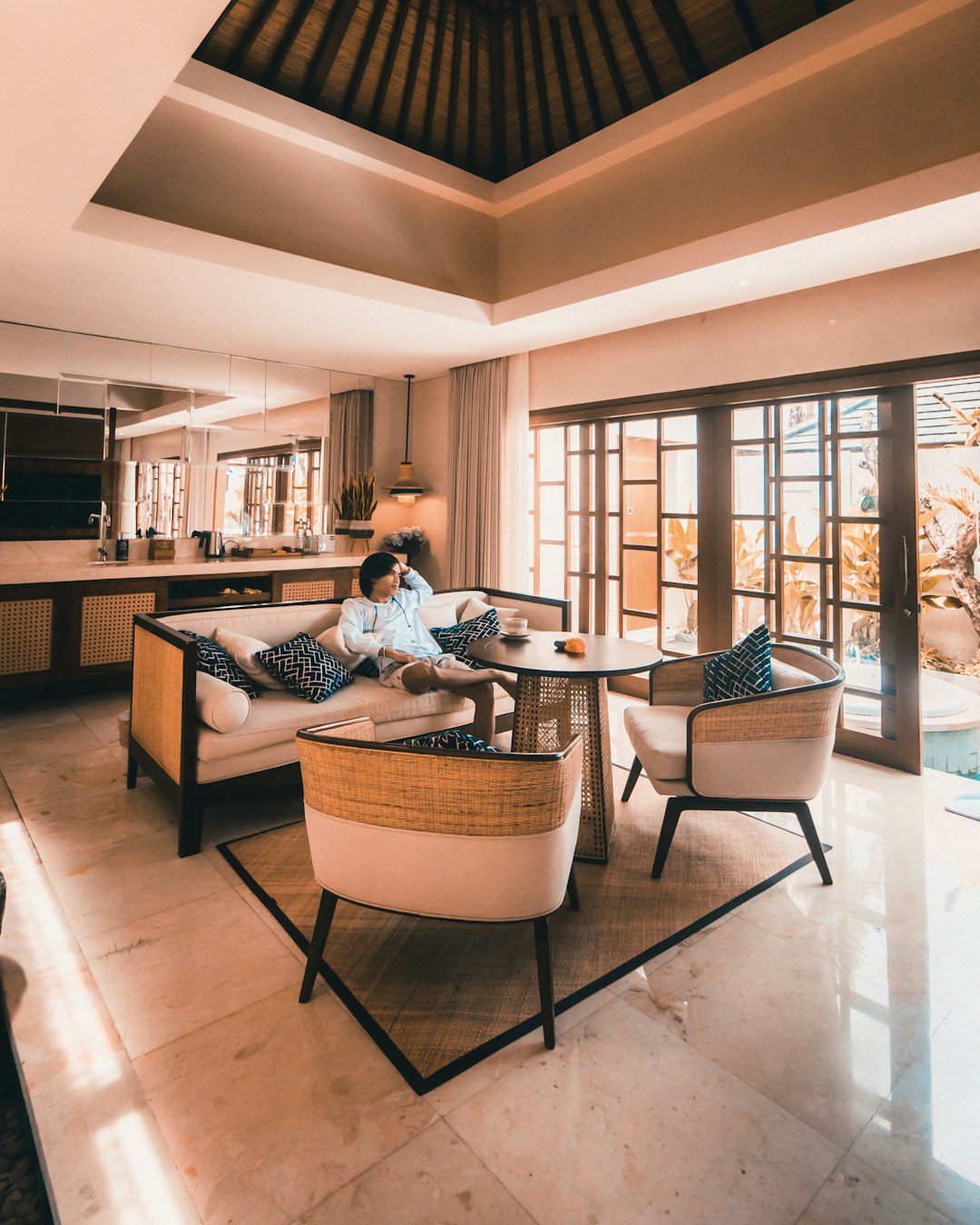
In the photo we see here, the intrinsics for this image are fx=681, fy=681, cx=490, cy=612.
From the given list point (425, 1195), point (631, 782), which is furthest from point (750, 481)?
point (425, 1195)

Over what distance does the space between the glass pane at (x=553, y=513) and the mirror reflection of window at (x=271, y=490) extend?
6.57ft

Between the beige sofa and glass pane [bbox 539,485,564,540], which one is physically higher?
glass pane [bbox 539,485,564,540]

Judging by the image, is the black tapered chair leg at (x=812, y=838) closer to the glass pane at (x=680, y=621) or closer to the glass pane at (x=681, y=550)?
the glass pane at (x=680, y=621)

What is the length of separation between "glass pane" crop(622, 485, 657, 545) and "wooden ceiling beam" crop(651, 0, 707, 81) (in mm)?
2296

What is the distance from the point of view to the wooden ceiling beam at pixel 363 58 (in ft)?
11.7

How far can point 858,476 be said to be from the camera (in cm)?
371

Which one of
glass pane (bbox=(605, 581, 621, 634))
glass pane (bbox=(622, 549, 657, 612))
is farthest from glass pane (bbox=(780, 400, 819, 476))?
glass pane (bbox=(605, 581, 621, 634))

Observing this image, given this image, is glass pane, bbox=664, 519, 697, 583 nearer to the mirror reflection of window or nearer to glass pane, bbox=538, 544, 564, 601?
glass pane, bbox=538, 544, 564, 601

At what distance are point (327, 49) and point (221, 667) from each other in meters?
3.25

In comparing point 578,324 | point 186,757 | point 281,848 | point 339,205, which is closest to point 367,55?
point 339,205

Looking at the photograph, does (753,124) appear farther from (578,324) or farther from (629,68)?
(578,324)

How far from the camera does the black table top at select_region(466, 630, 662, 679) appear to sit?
2553mm

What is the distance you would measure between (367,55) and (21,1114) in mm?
4694

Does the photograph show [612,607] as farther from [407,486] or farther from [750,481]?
[407,486]
